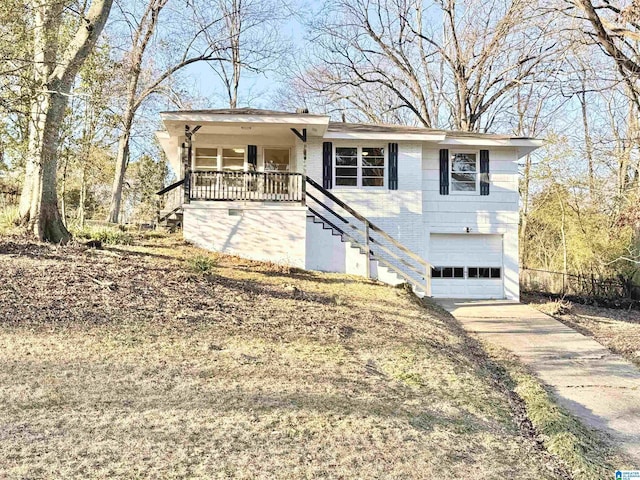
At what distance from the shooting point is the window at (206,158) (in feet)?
57.2

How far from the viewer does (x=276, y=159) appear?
17.6 metres

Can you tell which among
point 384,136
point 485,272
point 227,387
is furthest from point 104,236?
point 485,272

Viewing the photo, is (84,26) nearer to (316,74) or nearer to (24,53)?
(24,53)

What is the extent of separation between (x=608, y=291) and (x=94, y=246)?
16.7 metres

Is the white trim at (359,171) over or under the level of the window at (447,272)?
over

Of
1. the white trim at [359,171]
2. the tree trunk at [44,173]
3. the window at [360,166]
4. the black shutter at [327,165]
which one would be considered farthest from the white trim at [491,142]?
the tree trunk at [44,173]

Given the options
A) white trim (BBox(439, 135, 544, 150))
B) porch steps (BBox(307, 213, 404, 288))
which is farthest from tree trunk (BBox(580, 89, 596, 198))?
porch steps (BBox(307, 213, 404, 288))

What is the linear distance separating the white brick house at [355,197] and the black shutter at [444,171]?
0.04 m

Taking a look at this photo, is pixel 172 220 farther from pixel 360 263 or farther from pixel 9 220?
pixel 360 263

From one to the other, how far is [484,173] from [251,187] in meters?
7.48

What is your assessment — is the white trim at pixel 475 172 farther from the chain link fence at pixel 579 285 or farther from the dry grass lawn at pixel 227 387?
the dry grass lawn at pixel 227 387

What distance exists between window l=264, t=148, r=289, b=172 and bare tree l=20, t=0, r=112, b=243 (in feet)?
23.5

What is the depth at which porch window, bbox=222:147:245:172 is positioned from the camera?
17.4 m

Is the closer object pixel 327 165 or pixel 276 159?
A: pixel 327 165
